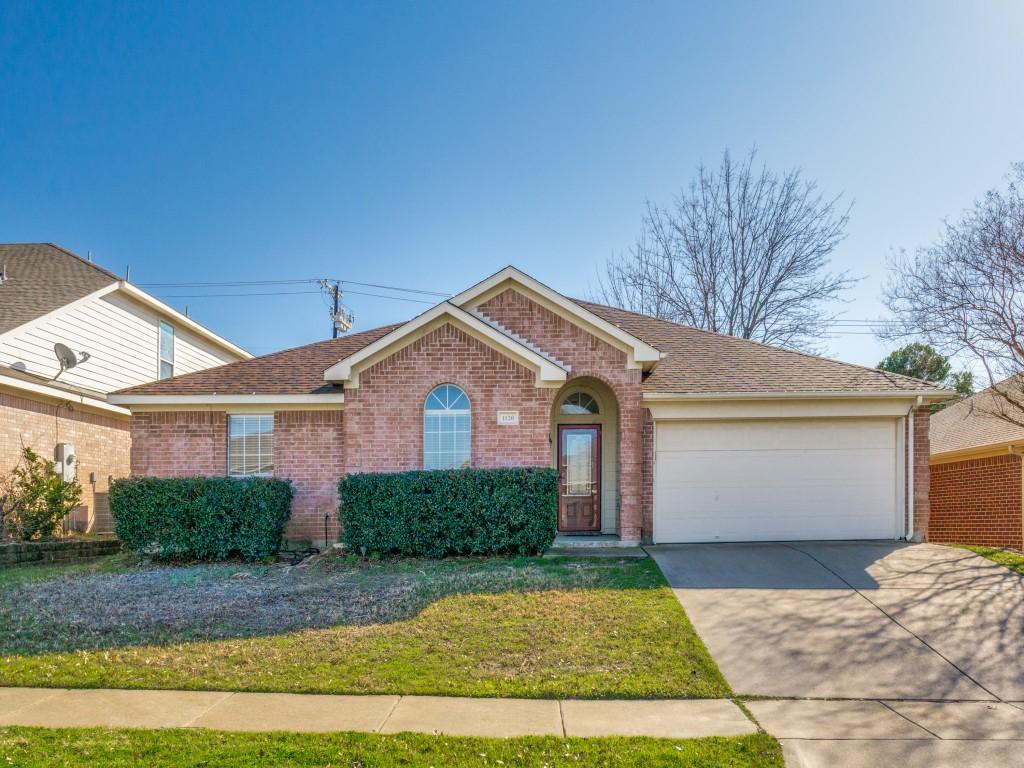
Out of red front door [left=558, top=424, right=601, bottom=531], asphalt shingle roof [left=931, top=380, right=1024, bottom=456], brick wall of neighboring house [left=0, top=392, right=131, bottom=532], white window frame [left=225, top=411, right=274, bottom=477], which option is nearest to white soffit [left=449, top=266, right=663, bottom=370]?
red front door [left=558, top=424, right=601, bottom=531]

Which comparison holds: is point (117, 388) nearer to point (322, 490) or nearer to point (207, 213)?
point (207, 213)

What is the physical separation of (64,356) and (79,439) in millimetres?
2139

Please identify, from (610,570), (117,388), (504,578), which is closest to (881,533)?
(610,570)

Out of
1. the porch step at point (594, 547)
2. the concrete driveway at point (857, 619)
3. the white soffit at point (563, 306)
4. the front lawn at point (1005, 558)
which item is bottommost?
the porch step at point (594, 547)

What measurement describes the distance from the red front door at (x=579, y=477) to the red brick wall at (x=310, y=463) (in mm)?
4212

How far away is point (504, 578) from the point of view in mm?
9414

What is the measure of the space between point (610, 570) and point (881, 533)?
18.9ft

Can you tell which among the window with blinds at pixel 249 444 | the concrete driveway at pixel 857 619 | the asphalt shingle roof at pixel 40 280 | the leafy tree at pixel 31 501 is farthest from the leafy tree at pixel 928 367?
the asphalt shingle roof at pixel 40 280

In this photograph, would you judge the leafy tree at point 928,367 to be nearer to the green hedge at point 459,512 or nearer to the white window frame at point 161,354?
the green hedge at point 459,512

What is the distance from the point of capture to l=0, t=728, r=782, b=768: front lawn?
4230 millimetres

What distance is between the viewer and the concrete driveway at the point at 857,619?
19.8 ft

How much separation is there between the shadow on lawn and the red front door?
228 cm

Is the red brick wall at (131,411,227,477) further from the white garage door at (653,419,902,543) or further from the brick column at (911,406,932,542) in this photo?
the brick column at (911,406,932,542)

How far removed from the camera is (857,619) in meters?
7.62
